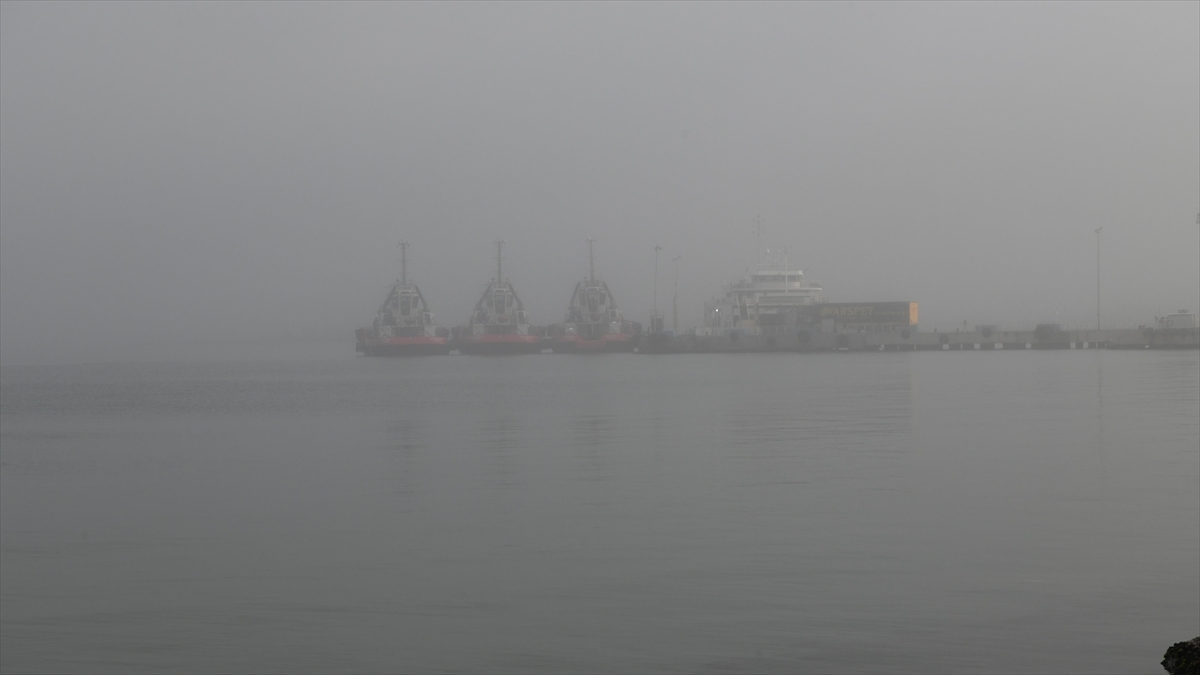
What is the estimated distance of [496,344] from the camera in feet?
298

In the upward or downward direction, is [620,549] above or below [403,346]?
below

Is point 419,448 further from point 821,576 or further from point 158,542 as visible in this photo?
point 821,576

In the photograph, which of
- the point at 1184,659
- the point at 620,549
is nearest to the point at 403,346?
the point at 620,549

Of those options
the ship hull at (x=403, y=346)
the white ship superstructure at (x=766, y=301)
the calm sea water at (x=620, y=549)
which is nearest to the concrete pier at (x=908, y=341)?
the white ship superstructure at (x=766, y=301)

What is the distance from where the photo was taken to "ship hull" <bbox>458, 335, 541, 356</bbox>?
90.3 metres

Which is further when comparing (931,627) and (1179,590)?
(1179,590)

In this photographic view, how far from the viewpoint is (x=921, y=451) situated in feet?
54.0

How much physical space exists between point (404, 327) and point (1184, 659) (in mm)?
86600

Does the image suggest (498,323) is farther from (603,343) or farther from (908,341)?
(908,341)

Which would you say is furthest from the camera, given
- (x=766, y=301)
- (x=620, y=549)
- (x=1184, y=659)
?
(x=766, y=301)

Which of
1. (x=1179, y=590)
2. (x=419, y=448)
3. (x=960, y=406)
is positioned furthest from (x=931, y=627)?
(x=960, y=406)

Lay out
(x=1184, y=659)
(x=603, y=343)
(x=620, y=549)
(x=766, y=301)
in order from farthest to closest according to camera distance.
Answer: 1. (x=603, y=343)
2. (x=766, y=301)
3. (x=620, y=549)
4. (x=1184, y=659)

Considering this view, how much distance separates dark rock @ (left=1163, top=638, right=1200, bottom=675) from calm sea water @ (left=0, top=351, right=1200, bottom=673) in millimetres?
1261

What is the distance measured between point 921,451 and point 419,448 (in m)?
8.61
